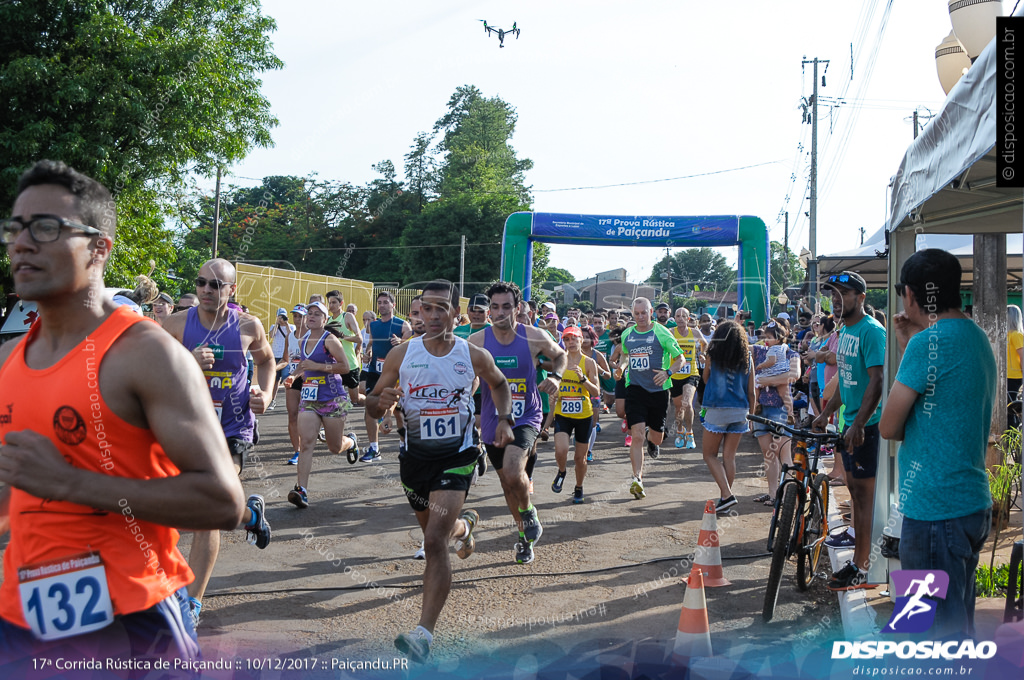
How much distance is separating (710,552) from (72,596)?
4370mm

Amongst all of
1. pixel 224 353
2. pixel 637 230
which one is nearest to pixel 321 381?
pixel 224 353

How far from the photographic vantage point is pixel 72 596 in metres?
1.89

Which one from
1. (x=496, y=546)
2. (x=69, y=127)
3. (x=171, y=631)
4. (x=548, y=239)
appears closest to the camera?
(x=171, y=631)

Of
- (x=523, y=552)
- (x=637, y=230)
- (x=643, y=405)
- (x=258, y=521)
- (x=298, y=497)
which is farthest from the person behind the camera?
(x=637, y=230)

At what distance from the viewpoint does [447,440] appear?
4.89 m

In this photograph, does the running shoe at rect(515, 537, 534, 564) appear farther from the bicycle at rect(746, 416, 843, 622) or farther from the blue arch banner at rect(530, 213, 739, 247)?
the blue arch banner at rect(530, 213, 739, 247)

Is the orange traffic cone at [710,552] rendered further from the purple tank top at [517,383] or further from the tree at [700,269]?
the tree at [700,269]

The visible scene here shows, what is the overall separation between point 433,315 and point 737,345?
3.72 metres

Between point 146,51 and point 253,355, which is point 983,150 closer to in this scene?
point 253,355

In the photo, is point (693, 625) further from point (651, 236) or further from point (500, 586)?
point (651, 236)

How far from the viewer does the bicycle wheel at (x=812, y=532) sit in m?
5.54

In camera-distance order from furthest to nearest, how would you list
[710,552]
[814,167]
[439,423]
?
[814,167], [710,552], [439,423]

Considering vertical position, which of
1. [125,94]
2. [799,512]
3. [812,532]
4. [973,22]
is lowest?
[812,532]

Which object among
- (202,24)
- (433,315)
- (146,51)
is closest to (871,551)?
(433,315)
